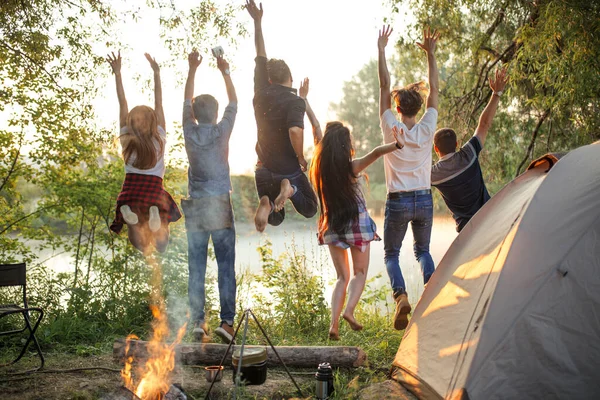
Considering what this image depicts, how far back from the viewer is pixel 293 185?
4676 mm

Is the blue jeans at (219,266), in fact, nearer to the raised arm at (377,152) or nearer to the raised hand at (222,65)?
the raised arm at (377,152)

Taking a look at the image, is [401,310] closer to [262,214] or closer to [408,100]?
[262,214]

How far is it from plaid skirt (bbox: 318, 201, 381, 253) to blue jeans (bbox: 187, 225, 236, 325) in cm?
85

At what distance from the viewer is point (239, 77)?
5738 mm

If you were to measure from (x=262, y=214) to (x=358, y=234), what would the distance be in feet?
2.64

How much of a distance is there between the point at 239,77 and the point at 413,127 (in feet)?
6.80

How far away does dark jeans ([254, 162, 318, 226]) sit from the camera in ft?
15.4

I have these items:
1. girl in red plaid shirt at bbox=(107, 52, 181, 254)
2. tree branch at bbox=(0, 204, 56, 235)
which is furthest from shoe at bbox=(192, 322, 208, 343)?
tree branch at bbox=(0, 204, 56, 235)

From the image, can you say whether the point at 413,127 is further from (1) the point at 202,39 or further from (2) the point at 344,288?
(1) the point at 202,39

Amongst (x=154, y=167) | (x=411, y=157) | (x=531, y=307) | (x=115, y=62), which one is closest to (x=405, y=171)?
(x=411, y=157)

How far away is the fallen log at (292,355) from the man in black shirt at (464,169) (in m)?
1.45

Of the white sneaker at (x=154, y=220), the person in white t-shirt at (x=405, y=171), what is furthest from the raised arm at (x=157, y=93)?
the person in white t-shirt at (x=405, y=171)

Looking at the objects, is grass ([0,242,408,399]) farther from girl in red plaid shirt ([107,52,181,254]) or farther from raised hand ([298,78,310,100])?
raised hand ([298,78,310,100])

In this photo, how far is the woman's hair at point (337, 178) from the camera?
4.30 metres
